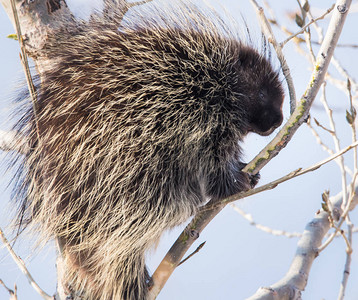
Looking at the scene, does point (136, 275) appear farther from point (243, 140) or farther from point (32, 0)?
point (32, 0)

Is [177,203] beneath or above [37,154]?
beneath

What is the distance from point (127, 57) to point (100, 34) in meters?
0.18

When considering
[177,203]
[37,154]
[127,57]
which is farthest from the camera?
[177,203]

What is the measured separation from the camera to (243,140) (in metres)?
2.60

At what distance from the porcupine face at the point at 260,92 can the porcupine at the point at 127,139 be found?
1.0 inches

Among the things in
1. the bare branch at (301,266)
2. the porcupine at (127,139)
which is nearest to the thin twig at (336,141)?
the bare branch at (301,266)

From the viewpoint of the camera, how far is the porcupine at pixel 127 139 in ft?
6.64

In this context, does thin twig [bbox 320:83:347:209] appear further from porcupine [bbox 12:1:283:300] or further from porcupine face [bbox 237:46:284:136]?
porcupine [bbox 12:1:283:300]

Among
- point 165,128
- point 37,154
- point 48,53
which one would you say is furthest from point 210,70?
point 37,154

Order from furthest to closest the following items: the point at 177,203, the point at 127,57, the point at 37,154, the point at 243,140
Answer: the point at 243,140 < the point at 177,203 < the point at 127,57 < the point at 37,154

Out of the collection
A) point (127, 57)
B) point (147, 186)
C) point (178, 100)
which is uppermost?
point (127, 57)

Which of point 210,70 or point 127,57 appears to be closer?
point 127,57

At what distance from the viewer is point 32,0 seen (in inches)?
82.0

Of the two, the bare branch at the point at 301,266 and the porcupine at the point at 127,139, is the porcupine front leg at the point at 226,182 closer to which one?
the porcupine at the point at 127,139
